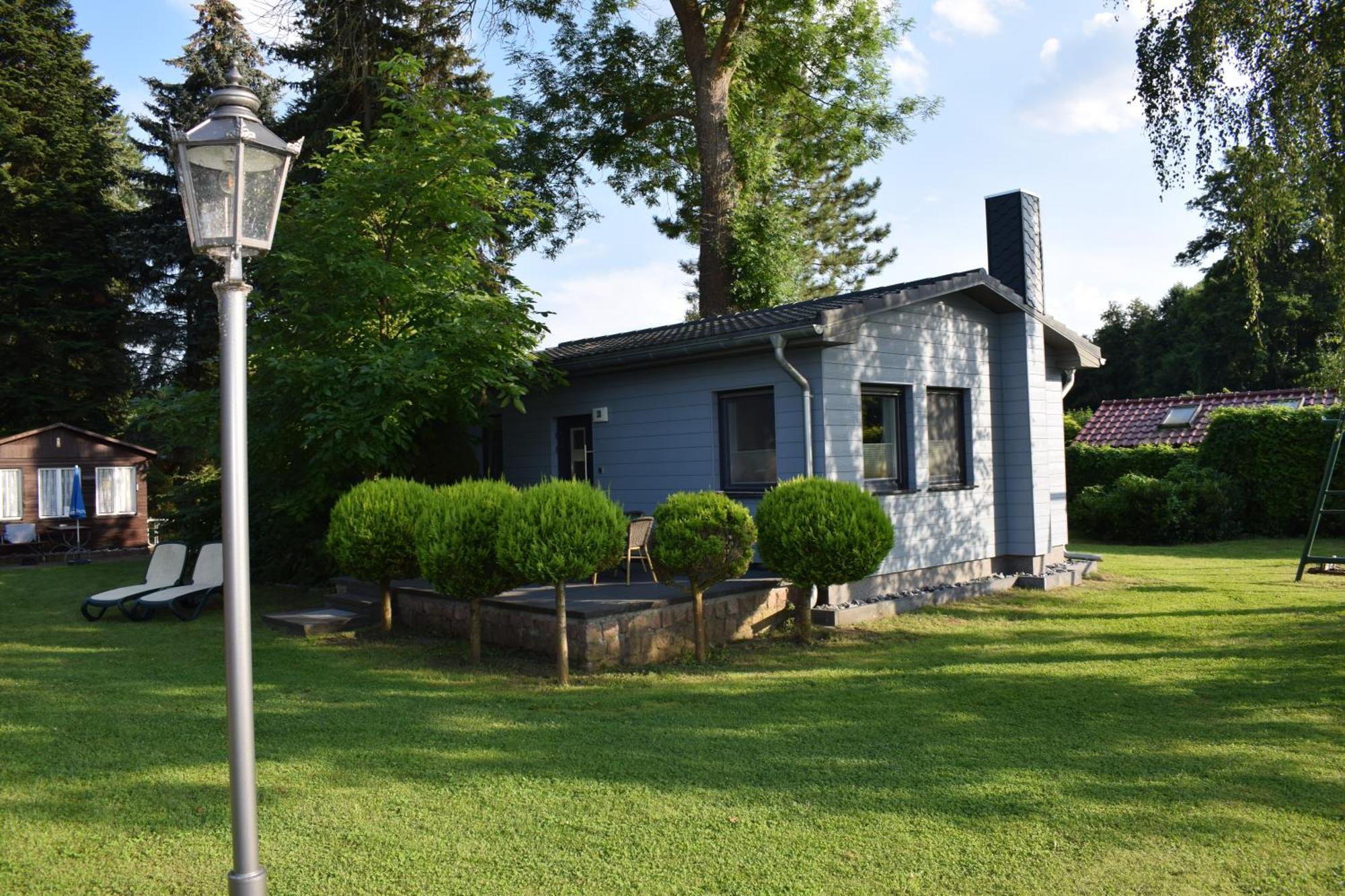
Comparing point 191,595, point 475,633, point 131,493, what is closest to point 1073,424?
point 475,633

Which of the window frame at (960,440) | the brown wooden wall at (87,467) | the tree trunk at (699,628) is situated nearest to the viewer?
the tree trunk at (699,628)

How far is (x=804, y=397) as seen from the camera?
9.85m

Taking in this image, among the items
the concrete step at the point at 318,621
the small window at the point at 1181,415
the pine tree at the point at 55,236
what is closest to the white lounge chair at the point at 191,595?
the concrete step at the point at 318,621

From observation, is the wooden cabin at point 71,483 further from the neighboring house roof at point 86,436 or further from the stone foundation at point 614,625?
the stone foundation at point 614,625

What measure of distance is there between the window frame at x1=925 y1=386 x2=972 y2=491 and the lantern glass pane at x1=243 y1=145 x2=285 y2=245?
358 inches

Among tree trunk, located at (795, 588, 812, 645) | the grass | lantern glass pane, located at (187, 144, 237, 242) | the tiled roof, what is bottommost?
the grass

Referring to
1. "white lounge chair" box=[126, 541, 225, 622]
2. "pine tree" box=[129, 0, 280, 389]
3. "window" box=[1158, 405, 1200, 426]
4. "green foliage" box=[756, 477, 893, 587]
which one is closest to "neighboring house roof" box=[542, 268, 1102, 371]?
"green foliage" box=[756, 477, 893, 587]

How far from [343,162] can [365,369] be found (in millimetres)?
3112

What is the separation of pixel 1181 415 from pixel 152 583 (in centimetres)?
2117

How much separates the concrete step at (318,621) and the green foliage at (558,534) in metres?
3.18

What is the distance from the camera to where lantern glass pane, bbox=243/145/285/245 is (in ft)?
11.6

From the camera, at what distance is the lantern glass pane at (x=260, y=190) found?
355cm

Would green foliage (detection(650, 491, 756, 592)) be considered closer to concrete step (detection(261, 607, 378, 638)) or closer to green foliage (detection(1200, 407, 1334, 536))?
concrete step (detection(261, 607, 378, 638))

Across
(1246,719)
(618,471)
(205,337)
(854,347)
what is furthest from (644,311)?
(1246,719)
